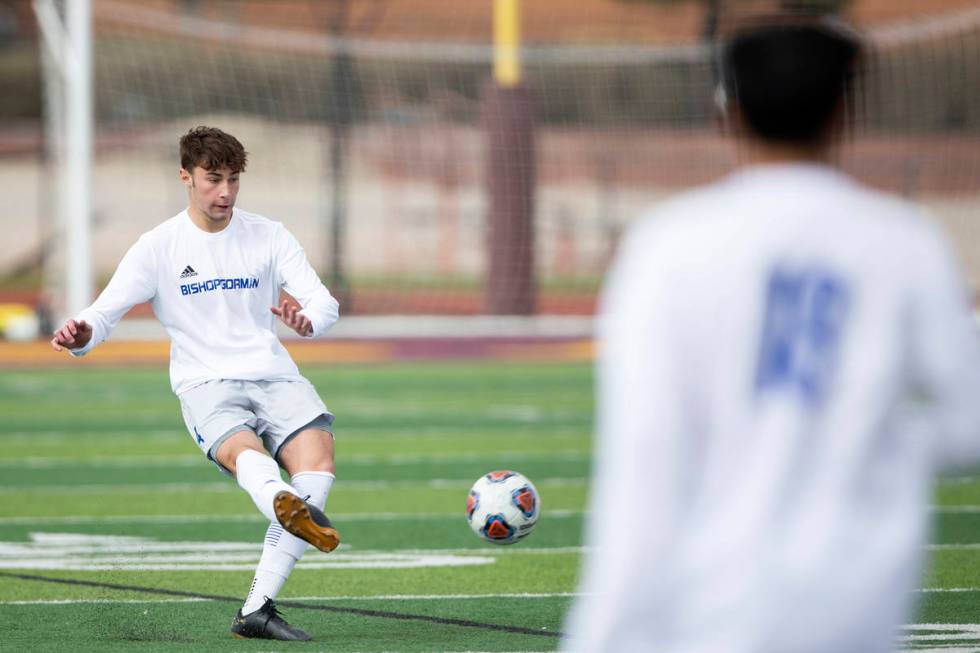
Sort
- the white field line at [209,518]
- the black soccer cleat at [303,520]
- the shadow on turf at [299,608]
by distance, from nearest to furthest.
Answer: the black soccer cleat at [303,520], the shadow on turf at [299,608], the white field line at [209,518]

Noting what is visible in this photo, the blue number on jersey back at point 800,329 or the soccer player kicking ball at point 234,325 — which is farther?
the soccer player kicking ball at point 234,325

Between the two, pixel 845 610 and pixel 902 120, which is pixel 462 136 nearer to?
pixel 902 120

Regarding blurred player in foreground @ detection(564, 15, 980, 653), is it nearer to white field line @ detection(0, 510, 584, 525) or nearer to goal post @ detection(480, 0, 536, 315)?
white field line @ detection(0, 510, 584, 525)

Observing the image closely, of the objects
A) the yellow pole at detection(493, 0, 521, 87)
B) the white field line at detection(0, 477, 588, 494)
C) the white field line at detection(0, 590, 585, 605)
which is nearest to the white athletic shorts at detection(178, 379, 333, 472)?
the white field line at detection(0, 590, 585, 605)

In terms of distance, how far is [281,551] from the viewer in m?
5.95

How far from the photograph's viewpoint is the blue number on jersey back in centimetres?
248

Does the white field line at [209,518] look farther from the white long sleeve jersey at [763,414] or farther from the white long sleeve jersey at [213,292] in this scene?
the white long sleeve jersey at [763,414]

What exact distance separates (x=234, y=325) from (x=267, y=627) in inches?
41.0

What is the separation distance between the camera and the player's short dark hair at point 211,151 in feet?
19.4

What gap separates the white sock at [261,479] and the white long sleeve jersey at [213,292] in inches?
15.4

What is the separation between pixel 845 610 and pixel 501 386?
14.5 m

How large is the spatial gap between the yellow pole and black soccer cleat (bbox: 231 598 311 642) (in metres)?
16.4

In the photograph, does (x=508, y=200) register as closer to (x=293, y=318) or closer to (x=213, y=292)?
(x=213, y=292)

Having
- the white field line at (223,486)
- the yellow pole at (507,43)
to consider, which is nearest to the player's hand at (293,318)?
the white field line at (223,486)
